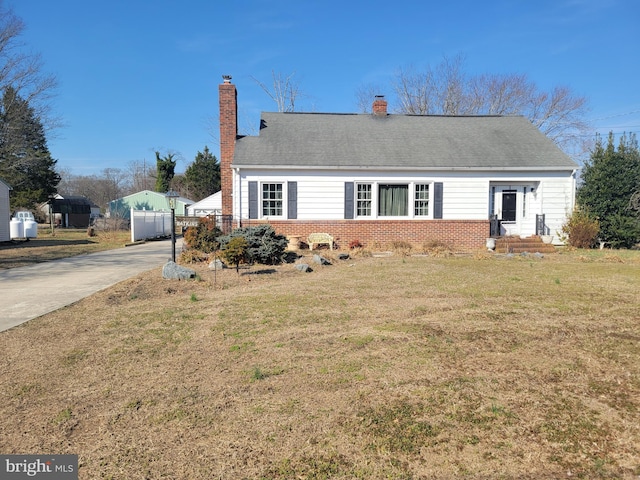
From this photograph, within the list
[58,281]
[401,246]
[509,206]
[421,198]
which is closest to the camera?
[58,281]

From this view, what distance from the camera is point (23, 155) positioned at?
35.0 meters

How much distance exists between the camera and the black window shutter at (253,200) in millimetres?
15445

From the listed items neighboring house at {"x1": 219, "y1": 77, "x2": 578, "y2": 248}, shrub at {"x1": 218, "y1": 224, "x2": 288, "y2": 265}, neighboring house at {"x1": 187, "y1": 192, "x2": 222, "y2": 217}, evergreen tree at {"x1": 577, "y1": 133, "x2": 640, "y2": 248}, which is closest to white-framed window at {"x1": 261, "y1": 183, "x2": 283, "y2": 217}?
neighboring house at {"x1": 219, "y1": 77, "x2": 578, "y2": 248}

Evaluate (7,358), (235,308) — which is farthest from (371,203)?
(7,358)

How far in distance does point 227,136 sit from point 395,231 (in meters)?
7.87

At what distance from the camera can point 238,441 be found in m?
2.95

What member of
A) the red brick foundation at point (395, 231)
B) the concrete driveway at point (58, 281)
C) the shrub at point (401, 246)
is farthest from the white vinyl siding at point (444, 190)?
the concrete driveway at point (58, 281)

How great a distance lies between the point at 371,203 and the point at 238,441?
Answer: 44.6 ft

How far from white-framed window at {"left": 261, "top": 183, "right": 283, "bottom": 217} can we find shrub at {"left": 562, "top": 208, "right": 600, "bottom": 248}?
1152 cm

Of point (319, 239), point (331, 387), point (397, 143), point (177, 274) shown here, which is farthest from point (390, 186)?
point (331, 387)

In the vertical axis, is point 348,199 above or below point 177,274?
above

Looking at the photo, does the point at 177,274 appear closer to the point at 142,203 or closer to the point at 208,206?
the point at 208,206

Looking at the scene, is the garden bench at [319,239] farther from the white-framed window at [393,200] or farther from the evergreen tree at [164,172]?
the evergreen tree at [164,172]

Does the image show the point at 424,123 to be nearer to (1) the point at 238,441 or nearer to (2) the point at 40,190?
(1) the point at 238,441
